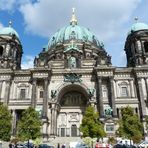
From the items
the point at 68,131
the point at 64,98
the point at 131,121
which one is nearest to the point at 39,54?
the point at 64,98

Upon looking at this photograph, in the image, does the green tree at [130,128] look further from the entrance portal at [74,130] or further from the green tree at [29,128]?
the entrance portal at [74,130]

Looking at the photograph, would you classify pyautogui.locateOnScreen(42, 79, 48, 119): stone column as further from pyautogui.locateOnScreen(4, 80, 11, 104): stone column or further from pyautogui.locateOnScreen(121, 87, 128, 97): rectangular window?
pyautogui.locateOnScreen(121, 87, 128, 97): rectangular window

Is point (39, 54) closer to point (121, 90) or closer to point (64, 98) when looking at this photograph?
point (64, 98)

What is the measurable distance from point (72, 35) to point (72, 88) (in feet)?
67.6

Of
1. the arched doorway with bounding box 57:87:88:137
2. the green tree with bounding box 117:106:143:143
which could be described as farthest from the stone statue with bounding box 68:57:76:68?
the green tree with bounding box 117:106:143:143

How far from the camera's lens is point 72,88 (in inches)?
2013

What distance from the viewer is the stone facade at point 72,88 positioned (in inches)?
1833

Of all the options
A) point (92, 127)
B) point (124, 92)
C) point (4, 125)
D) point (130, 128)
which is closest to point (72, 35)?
point (124, 92)

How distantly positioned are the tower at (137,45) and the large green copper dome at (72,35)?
46.3 ft

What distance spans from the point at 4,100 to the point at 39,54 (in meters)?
22.2

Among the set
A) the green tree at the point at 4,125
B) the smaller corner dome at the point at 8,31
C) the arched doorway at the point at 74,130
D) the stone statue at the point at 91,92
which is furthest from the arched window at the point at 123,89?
the smaller corner dome at the point at 8,31

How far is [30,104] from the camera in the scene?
4753 cm

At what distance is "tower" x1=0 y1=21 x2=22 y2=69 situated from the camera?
52719 millimetres

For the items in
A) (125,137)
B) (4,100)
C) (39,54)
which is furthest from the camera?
(39,54)
